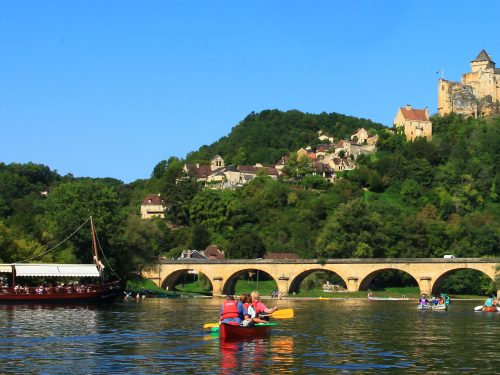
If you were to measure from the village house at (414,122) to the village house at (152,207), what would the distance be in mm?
45435

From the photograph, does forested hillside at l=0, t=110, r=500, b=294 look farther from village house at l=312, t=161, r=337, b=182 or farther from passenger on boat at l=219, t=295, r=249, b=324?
passenger on boat at l=219, t=295, r=249, b=324

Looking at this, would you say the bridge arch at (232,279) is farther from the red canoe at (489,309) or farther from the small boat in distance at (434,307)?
the red canoe at (489,309)

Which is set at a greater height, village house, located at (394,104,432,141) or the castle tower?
the castle tower

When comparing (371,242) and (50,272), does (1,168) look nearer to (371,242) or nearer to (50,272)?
(371,242)

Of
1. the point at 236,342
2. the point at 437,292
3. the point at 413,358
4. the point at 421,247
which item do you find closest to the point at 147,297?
the point at 437,292

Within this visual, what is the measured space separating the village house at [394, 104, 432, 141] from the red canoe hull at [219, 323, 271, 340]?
130 metres

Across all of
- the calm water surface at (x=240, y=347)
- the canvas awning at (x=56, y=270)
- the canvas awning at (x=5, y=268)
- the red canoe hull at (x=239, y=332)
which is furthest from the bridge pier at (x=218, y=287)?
the red canoe hull at (x=239, y=332)

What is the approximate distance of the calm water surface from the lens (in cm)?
2594

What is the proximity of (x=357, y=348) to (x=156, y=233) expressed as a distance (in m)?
50.8

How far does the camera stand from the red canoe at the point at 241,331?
3250cm

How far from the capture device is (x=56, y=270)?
204 ft

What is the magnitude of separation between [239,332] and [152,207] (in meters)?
121

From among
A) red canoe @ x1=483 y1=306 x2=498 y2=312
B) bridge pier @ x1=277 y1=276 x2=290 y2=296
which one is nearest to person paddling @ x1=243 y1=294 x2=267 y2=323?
red canoe @ x1=483 y1=306 x2=498 y2=312

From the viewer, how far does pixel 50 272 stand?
61719mm
